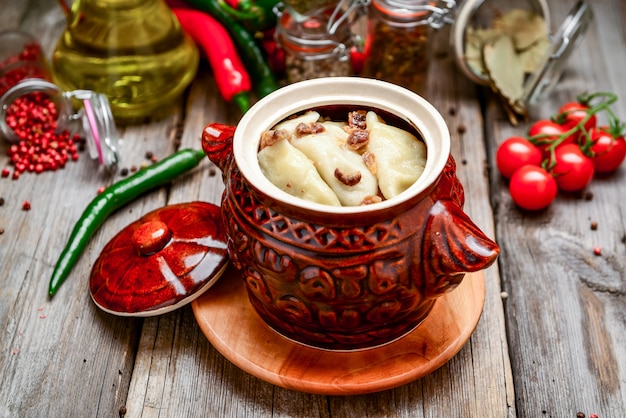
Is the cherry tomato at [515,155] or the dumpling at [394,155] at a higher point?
the dumpling at [394,155]

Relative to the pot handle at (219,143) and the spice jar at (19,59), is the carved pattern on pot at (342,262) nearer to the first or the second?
the pot handle at (219,143)

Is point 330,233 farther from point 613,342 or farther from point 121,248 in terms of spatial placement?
point 613,342

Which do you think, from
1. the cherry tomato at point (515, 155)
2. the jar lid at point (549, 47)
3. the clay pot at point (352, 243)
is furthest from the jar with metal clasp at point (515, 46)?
the clay pot at point (352, 243)

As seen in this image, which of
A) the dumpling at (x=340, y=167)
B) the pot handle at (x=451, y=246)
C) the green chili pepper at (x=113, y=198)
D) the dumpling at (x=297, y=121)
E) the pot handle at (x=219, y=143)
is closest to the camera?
the pot handle at (x=451, y=246)

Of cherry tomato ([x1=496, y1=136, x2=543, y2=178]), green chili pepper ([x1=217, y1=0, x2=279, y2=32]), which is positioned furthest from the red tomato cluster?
green chili pepper ([x1=217, y1=0, x2=279, y2=32])

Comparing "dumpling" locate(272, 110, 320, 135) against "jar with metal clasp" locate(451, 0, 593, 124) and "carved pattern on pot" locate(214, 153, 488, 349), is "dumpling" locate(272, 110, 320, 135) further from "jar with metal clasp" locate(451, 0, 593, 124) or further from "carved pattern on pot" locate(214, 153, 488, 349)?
"jar with metal clasp" locate(451, 0, 593, 124)

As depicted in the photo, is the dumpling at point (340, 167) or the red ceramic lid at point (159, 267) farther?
the red ceramic lid at point (159, 267)

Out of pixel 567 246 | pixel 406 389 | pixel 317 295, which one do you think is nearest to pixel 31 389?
pixel 317 295

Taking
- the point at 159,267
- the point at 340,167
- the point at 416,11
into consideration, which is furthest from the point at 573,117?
the point at 159,267
